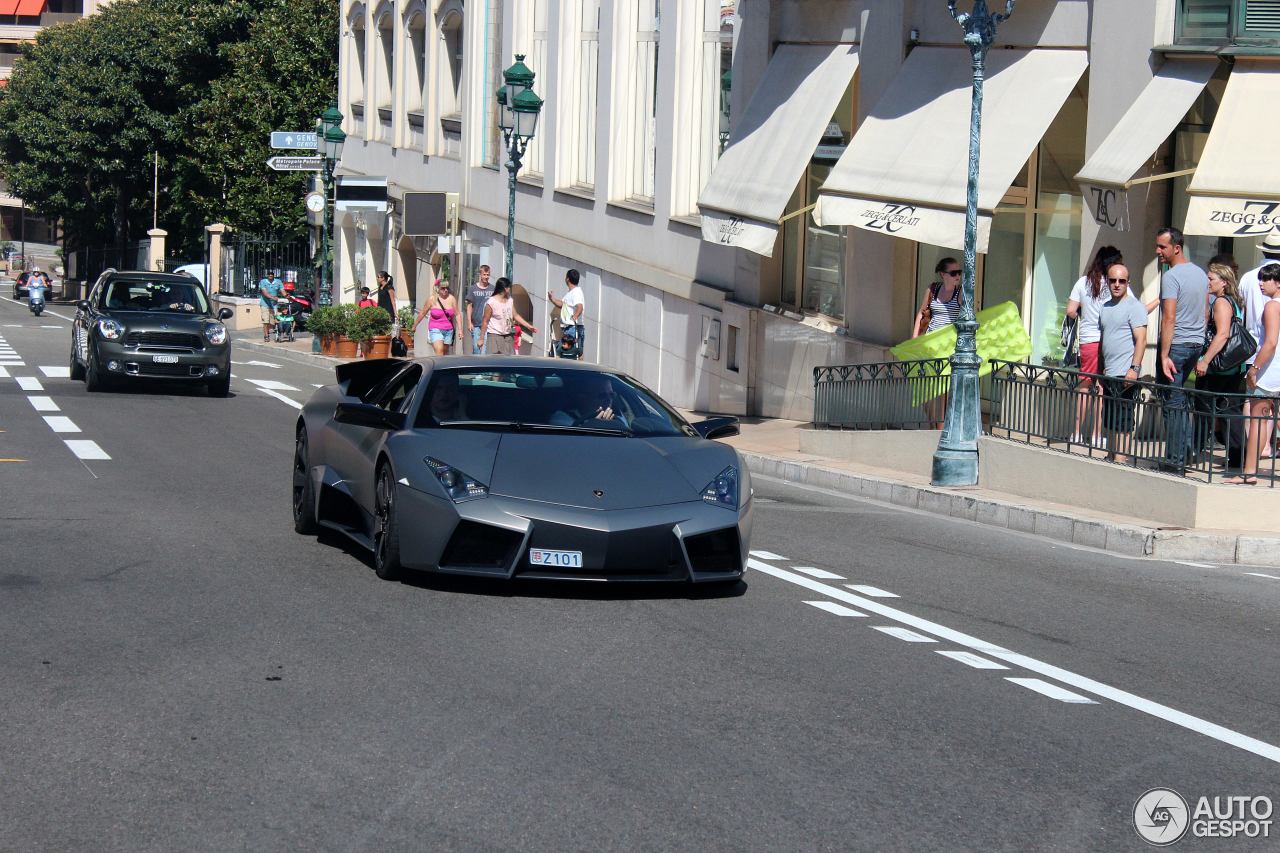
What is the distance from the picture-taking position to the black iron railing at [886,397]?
18125 millimetres

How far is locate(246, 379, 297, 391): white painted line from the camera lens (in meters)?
29.3

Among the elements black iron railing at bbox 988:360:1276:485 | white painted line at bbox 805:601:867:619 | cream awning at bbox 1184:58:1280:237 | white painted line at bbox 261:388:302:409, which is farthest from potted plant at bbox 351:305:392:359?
white painted line at bbox 805:601:867:619

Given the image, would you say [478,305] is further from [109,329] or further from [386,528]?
[386,528]

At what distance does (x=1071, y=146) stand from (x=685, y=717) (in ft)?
45.5

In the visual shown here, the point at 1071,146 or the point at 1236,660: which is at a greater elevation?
the point at 1071,146

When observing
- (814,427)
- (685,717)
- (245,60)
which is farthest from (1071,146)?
(245,60)

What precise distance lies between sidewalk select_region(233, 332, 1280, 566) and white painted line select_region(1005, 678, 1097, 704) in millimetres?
5408

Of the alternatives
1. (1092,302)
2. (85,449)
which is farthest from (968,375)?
(85,449)

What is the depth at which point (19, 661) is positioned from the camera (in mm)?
7707

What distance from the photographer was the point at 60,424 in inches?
787

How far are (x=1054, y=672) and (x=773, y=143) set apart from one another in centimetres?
1663

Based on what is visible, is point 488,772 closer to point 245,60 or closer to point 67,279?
point 245,60

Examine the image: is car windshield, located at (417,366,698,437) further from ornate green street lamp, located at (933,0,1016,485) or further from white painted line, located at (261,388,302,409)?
white painted line, located at (261,388,302,409)

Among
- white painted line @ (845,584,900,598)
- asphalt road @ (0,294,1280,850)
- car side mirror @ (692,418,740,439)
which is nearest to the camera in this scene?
asphalt road @ (0,294,1280,850)
